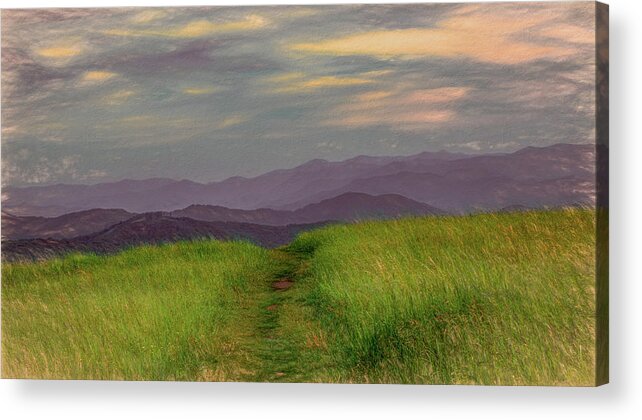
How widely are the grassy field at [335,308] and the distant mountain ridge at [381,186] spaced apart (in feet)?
0.61

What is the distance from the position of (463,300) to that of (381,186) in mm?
1093

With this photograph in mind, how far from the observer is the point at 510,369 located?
32.5 feet

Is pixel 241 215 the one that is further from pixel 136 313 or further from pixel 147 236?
pixel 136 313

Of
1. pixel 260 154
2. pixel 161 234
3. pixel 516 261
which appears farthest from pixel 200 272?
pixel 516 261

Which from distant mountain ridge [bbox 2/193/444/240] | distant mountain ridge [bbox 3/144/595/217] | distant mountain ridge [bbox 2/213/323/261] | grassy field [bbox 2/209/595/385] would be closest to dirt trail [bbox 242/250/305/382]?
grassy field [bbox 2/209/595/385]

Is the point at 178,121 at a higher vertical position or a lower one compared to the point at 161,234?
higher

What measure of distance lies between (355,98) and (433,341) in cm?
199

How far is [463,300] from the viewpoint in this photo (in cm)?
1005

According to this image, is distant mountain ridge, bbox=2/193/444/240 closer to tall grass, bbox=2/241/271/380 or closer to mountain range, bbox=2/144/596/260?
mountain range, bbox=2/144/596/260

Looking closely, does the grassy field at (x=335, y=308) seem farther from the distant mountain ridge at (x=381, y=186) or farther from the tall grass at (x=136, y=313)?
the distant mountain ridge at (x=381, y=186)

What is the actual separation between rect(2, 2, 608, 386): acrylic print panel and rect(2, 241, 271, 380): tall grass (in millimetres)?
17

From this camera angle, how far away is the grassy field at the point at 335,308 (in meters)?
9.92

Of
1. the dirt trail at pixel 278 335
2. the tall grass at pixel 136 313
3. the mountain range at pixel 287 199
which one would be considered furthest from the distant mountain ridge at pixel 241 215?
the dirt trail at pixel 278 335

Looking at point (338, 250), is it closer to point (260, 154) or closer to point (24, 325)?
point (260, 154)
